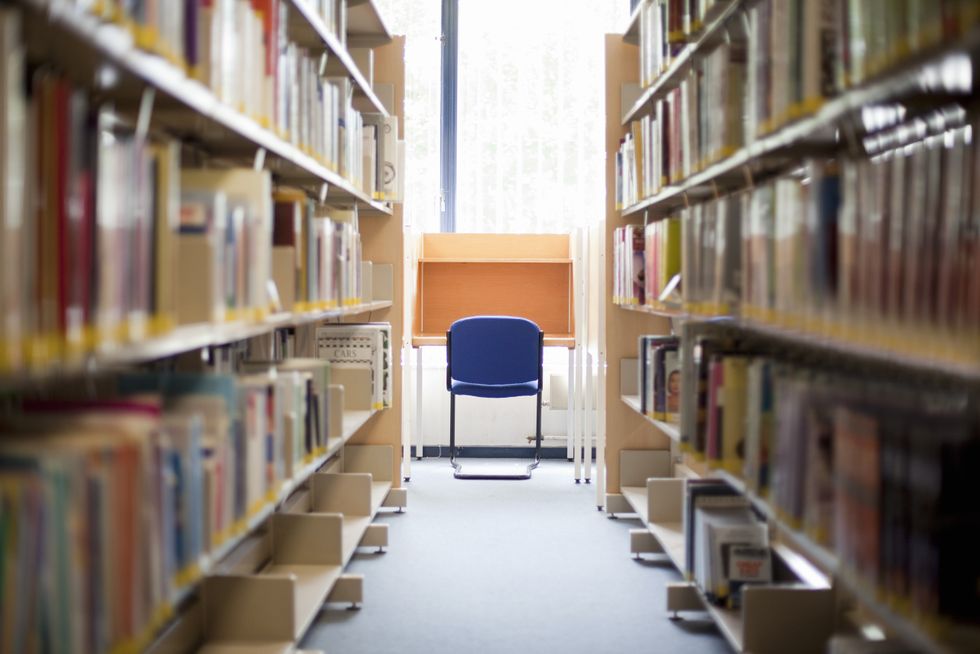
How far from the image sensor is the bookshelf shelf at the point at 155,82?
1.13 metres

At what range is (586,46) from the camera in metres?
6.21

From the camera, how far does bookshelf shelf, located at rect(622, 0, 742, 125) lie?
2.45m

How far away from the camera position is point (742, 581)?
2.56 metres

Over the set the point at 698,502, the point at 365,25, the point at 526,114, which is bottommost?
the point at 698,502

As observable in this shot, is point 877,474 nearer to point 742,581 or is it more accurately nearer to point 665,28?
point 742,581

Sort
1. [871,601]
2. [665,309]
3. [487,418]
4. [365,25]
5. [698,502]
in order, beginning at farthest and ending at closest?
[487,418] < [365,25] < [665,309] < [698,502] < [871,601]

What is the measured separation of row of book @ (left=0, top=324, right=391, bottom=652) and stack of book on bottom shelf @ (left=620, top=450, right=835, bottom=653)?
118 cm

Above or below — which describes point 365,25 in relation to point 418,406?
above

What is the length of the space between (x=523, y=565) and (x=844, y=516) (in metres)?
1.97

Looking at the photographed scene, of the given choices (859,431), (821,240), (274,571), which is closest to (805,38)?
(821,240)

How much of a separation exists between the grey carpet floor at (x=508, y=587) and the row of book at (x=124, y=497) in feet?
2.77

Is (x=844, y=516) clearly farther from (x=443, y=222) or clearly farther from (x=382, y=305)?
(x=443, y=222)

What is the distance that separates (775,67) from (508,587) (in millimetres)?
1923

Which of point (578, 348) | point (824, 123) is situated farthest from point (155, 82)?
point (578, 348)
